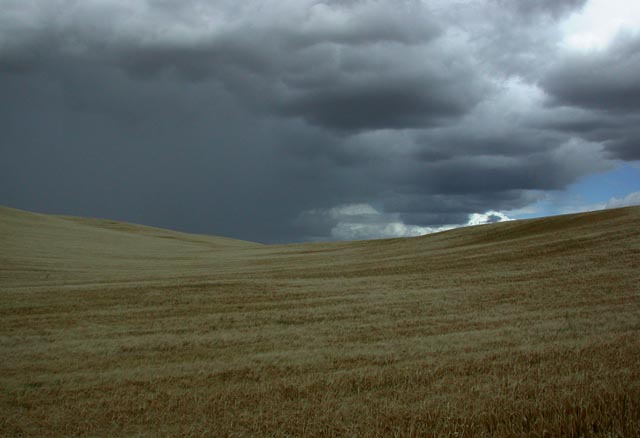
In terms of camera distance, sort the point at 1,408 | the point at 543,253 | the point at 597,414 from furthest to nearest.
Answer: the point at 543,253 < the point at 1,408 < the point at 597,414

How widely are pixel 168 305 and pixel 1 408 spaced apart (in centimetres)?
1011

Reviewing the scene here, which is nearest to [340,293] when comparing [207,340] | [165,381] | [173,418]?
[207,340]

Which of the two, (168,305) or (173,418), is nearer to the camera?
(173,418)

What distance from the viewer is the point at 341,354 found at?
36.0ft

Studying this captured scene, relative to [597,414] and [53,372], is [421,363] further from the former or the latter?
[53,372]

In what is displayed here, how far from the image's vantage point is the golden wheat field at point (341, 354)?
267 inches

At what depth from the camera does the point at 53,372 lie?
34.3ft

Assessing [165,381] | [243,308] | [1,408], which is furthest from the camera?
[243,308]

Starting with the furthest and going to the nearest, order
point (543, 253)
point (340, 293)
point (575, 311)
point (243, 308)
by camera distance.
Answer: point (543, 253) → point (340, 293) → point (243, 308) → point (575, 311)

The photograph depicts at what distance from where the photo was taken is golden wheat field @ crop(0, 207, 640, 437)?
22.2 feet

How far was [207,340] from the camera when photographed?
1295 centimetres

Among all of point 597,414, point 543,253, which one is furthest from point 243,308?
point 543,253

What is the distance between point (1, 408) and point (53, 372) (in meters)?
2.22

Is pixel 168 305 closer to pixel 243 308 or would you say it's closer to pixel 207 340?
pixel 243 308
